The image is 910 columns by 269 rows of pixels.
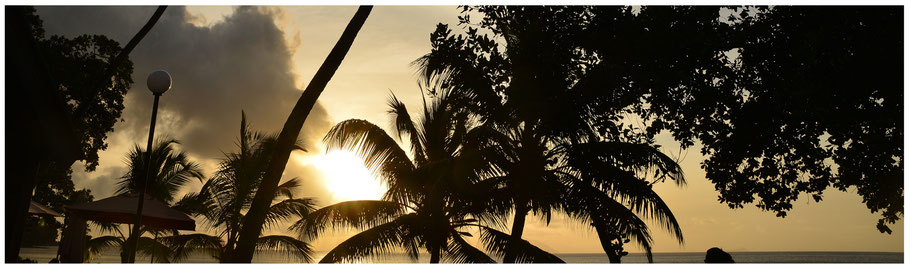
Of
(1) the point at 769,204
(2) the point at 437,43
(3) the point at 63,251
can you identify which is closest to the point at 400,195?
(2) the point at 437,43

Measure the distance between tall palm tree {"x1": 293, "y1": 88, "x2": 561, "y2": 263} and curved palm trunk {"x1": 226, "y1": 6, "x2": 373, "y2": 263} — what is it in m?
3.25

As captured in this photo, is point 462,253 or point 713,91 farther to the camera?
point 462,253

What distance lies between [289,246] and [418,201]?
6.20 metres

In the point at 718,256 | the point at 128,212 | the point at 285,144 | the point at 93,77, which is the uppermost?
the point at 93,77

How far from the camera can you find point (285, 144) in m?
10.6

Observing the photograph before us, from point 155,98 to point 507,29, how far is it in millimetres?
6446

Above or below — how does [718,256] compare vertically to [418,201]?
below

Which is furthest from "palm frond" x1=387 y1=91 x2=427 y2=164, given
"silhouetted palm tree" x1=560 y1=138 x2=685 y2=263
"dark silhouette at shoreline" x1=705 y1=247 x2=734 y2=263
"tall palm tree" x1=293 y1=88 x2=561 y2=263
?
"dark silhouette at shoreline" x1=705 y1=247 x2=734 y2=263

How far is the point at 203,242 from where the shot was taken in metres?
21.1

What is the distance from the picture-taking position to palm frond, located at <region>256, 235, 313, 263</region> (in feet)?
66.4

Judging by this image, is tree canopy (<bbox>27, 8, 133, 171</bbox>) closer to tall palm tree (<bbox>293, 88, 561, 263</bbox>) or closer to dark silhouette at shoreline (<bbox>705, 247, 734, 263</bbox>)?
tall palm tree (<bbox>293, 88, 561, 263</bbox>)

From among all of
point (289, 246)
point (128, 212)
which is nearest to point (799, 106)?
point (128, 212)

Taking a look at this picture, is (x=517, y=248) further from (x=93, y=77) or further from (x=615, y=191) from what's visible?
(x=93, y=77)
